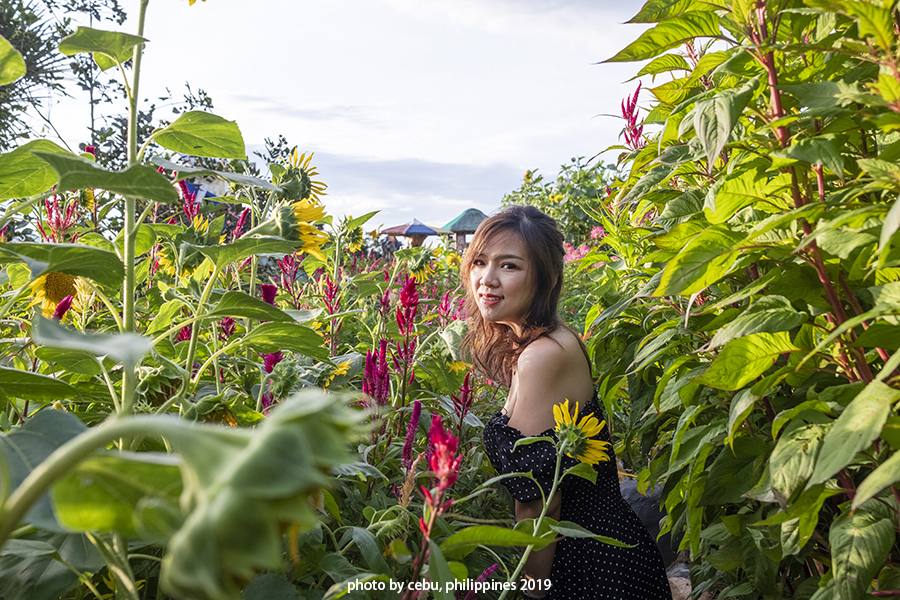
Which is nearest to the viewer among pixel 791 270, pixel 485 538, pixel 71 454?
pixel 71 454

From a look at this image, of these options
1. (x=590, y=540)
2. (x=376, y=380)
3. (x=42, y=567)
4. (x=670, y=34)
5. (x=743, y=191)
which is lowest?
(x=590, y=540)

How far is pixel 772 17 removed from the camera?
2.93 ft

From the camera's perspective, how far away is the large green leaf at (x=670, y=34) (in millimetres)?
949

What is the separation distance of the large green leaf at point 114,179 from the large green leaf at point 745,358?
0.74 metres

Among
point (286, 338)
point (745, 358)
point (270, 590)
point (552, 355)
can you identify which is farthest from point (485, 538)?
point (552, 355)

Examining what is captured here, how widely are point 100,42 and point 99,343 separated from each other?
0.54m

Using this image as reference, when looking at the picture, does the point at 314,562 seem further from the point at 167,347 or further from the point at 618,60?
the point at 618,60

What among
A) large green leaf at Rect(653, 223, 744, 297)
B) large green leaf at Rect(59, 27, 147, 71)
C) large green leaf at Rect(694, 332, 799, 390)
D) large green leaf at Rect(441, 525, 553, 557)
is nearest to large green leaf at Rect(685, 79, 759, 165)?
large green leaf at Rect(653, 223, 744, 297)

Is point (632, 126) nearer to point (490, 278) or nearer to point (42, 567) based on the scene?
point (490, 278)

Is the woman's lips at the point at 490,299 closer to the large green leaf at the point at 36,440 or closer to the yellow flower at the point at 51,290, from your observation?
the yellow flower at the point at 51,290

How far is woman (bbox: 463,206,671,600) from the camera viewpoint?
1.67 meters

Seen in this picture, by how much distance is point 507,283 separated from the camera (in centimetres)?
218

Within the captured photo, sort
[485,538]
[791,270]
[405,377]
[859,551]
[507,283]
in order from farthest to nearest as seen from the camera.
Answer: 1. [507,283]
2. [405,377]
3. [791,270]
4. [859,551]
5. [485,538]

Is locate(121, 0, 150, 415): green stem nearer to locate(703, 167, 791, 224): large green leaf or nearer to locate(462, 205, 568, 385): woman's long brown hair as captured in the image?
locate(703, 167, 791, 224): large green leaf
